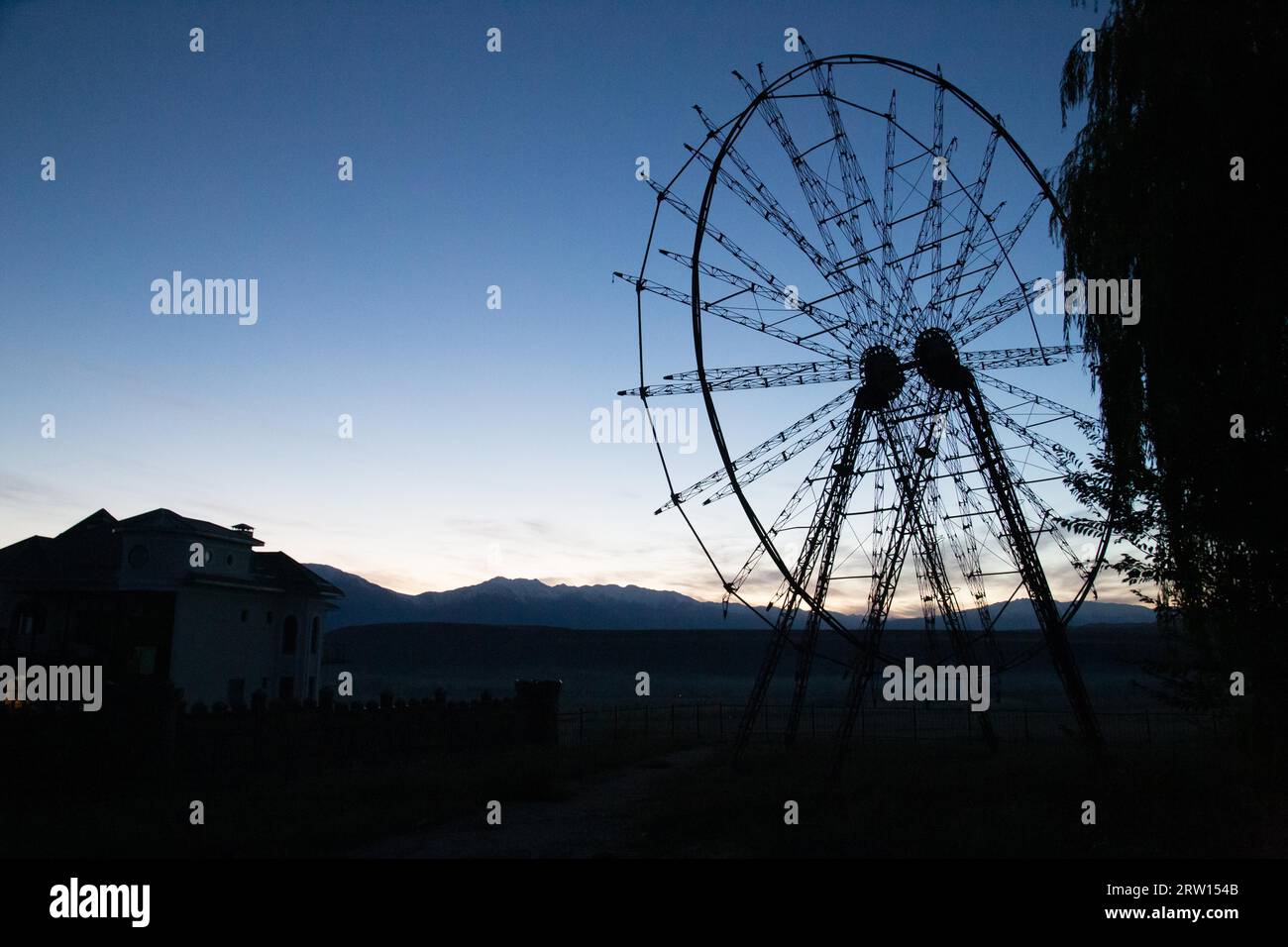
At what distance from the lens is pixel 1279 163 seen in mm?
14773

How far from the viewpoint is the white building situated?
36.9 metres

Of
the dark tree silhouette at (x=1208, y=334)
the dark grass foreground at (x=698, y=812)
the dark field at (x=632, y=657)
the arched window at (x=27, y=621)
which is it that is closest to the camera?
the dark tree silhouette at (x=1208, y=334)

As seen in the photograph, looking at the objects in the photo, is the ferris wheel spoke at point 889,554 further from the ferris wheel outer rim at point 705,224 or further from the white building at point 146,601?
the white building at point 146,601

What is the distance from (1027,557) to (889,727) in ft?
98.6

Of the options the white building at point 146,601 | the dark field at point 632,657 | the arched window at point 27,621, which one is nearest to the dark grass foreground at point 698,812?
the white building at point 146,601

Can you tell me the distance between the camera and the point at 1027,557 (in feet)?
77.8

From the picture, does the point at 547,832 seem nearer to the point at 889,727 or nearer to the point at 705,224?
the point at 705,224

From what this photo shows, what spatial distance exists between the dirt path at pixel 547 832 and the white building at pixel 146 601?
1810 cm

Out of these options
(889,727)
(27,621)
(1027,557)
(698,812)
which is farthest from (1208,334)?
(27,621)

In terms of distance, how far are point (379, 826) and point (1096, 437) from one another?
1656 cm

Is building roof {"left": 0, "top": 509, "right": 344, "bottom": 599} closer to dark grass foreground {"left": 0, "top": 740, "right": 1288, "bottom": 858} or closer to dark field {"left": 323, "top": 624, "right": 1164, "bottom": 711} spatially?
dark grass foreground {"left": 0, "top": 740, "right": 1288, "bottom": 858}

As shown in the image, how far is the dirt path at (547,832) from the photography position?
16906 millimetres
